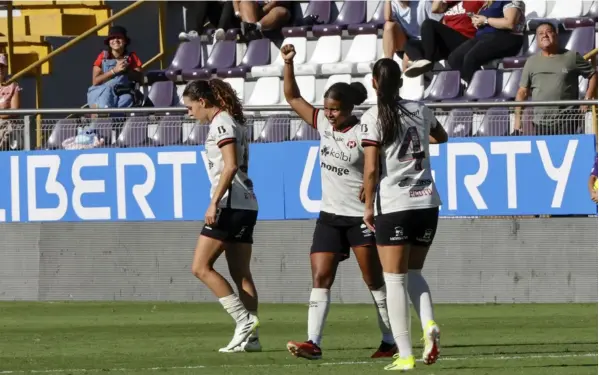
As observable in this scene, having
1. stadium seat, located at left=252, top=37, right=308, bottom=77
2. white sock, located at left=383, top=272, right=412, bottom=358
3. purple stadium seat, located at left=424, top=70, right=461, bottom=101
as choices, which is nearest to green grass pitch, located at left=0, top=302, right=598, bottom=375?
white sock, located at left=383, top=272, right=412, bottom=358

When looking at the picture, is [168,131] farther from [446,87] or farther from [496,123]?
[446,87]

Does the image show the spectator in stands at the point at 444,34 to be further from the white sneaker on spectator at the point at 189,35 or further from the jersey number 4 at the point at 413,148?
the jersey number 4 at the point at 413,148

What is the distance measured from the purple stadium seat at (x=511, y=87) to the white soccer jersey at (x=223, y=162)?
7.46m

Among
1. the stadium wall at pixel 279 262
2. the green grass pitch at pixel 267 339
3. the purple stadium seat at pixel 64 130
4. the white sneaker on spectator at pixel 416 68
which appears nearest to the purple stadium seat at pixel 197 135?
the stadium wall at pixel 279 262

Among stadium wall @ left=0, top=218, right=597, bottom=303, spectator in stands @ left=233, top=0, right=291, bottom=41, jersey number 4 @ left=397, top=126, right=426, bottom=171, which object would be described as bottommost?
stadium wall @ left=0, top=218, right=597, bottom=303

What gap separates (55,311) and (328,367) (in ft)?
21.4

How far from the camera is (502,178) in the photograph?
1491 cm

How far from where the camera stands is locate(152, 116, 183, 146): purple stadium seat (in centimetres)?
1572

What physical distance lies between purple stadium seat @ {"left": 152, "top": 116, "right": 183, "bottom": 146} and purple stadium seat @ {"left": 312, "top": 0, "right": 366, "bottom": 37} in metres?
5.07

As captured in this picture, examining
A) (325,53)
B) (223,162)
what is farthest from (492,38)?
(223,162)

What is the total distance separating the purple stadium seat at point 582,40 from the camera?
17.7 metres

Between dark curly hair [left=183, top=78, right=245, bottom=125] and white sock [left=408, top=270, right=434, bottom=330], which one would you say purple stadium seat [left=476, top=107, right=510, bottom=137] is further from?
white sock [left=408, top=270, right=434, bottom=330]

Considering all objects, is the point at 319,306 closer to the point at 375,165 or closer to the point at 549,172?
the point at 375,165

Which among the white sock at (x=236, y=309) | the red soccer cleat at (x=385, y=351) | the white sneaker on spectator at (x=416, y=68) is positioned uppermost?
the white sneaker on spectator at (x=416, y=68)
